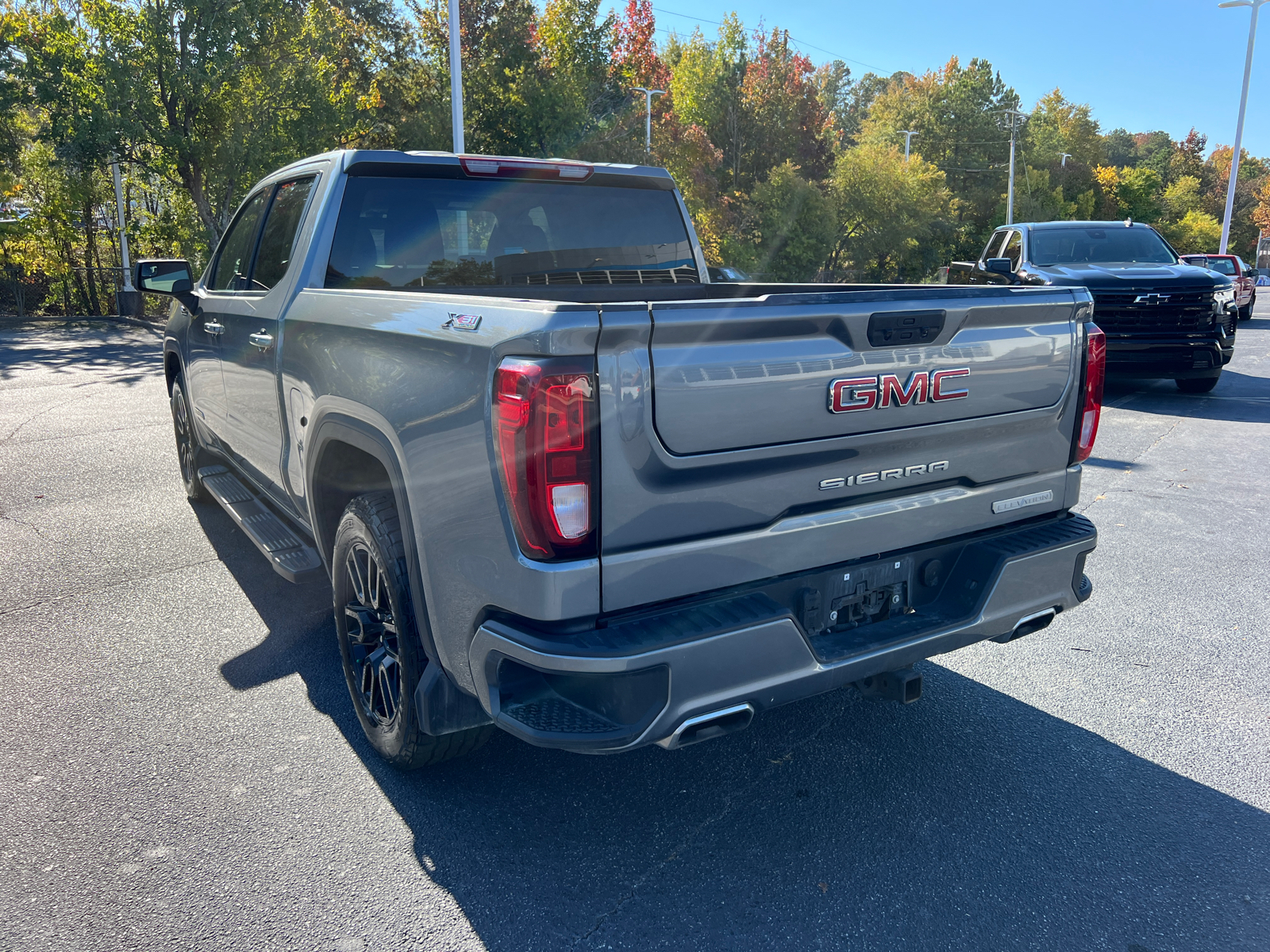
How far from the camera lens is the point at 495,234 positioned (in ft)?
13.1

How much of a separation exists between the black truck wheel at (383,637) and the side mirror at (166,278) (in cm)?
252

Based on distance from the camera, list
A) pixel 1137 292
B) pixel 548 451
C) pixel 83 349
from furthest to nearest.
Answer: pixel 83 349, pixel 1137 292, pixel 548 451

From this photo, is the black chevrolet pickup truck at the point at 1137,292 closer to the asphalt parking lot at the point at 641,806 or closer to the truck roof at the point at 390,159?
the asphalt parking lot at the point at 641,806

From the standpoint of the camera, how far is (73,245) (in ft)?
79.5

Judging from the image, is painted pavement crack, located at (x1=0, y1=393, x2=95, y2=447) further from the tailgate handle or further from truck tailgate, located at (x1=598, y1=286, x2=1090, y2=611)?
the tailgate handle

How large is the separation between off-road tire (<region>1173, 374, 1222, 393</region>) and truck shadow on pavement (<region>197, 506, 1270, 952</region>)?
945cm

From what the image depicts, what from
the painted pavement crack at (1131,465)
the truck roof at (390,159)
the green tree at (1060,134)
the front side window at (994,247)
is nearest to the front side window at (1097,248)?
the front side window at (994,247)

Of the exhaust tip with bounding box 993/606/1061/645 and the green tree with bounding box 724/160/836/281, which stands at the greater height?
the green tree with bounding box 724/160/836/281

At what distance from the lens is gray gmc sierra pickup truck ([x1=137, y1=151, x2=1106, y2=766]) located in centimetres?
215

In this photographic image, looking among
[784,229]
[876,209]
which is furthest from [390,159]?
[876,209]

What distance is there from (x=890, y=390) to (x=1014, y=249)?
1000cm

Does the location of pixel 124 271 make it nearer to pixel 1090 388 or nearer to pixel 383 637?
pixel 383 637

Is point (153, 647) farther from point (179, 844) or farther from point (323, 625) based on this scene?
point (179, 844)

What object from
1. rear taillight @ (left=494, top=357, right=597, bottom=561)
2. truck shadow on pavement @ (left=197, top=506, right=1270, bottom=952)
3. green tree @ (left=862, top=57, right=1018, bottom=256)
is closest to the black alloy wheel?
truck shadow on pavement @ (left=197, top=506, right=1270, bottom=952)
